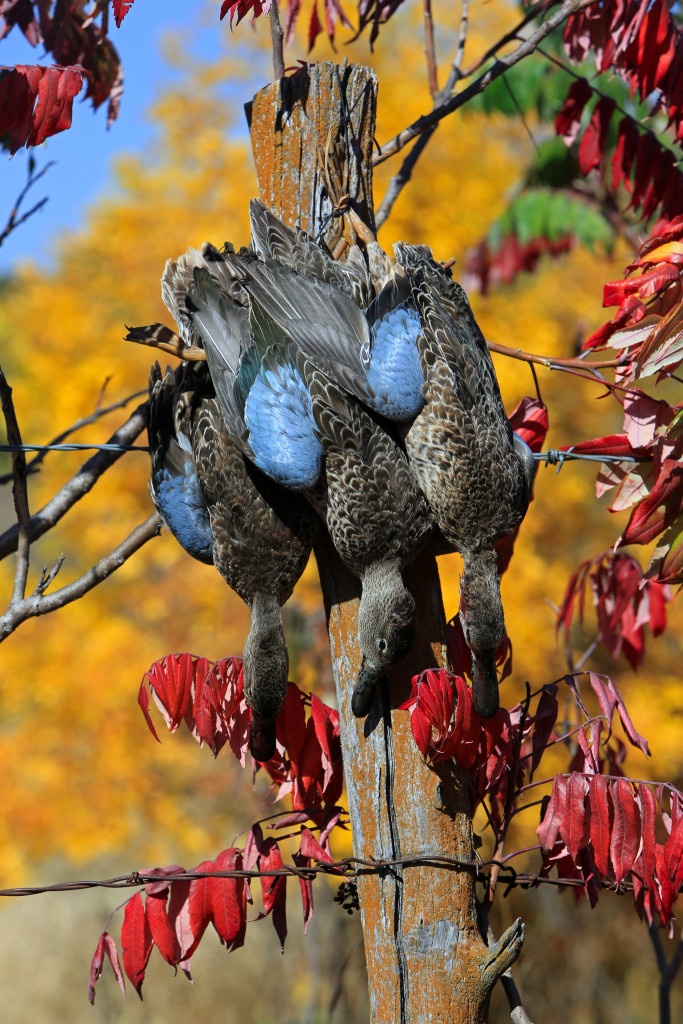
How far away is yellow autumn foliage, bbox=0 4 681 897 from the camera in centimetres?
725

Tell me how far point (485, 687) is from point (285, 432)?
31.0 inches

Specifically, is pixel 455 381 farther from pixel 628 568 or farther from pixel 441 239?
pixel 441 239

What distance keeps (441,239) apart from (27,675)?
5722mm

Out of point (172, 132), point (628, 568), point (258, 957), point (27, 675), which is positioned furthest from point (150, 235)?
point (258, 957)

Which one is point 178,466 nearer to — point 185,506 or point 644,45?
point 185,506

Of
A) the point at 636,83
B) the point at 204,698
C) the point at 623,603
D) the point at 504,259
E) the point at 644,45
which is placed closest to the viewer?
the point at 204,698

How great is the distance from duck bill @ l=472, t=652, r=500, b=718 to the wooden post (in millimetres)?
148

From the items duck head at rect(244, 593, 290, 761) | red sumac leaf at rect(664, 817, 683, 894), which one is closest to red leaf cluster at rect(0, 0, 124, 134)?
duck head at rect(244, 593, 290, 761)

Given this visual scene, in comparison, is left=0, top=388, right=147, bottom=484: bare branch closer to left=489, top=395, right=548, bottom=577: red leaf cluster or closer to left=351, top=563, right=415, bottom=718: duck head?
left=351, top=563, right=415, bottom=718: duck head

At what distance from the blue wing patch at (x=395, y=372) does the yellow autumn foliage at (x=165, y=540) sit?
4.28m

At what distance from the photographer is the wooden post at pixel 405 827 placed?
205 centimetres

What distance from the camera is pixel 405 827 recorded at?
83.5 inches

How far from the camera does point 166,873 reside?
2.06 meters

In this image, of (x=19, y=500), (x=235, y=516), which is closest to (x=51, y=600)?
(x=19, y=500)
